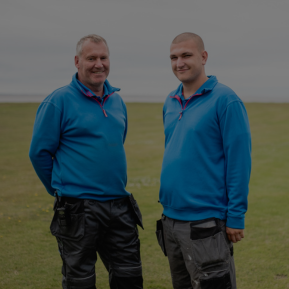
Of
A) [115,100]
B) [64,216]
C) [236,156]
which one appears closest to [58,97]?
[115,100]

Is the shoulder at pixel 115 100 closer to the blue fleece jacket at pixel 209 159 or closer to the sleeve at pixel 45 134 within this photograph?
the sleeve at pixel 45 134

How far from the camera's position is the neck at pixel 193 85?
3.13 meters

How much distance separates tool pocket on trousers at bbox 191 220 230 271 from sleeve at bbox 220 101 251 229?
0.48 feet

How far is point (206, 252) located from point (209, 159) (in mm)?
755

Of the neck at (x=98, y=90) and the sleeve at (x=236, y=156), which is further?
the neck at (x=98, y=90)

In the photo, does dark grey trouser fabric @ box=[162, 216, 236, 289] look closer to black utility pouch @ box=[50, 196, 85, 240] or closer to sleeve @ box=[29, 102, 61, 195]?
black utility pouch @ box=[50, 196, 85, 240]

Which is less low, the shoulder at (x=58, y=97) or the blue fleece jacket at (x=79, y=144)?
the shoulder at (x=58, y=97)

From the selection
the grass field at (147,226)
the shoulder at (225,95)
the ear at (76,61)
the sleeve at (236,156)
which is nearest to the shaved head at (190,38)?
the shoulder at (225,95)

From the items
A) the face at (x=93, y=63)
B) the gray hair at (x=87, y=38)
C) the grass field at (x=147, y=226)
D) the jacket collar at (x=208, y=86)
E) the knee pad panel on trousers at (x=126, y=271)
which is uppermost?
the gray hair at (x=87, y=38)

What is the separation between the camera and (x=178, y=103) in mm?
3232

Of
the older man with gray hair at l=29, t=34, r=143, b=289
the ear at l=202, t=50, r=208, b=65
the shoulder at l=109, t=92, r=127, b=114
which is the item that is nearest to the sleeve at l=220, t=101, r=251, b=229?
the ear at l=202, t=50, r=208, b=65

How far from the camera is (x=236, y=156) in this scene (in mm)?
2859

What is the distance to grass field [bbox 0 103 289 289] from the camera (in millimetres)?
5066

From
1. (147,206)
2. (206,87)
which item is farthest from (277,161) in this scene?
(206,87)
